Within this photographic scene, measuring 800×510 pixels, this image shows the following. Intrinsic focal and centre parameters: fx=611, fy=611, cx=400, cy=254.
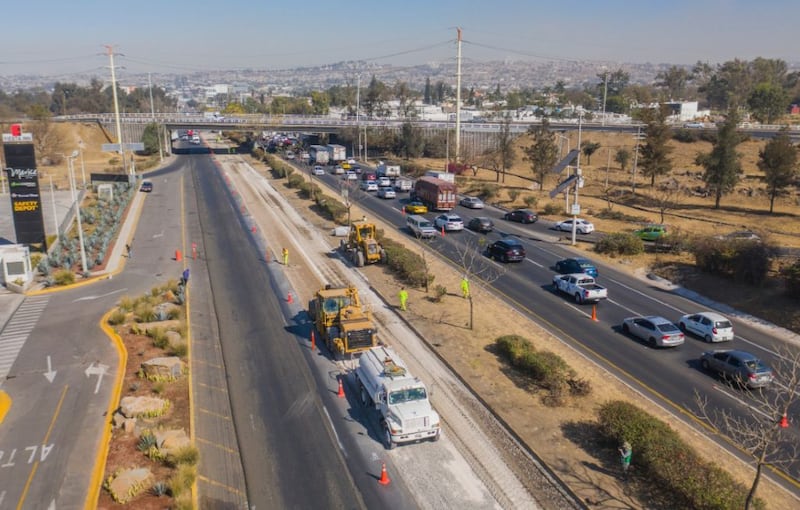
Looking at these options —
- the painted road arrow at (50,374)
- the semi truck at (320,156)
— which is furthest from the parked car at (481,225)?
the semi truck at (320,156)

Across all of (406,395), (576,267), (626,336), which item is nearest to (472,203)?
(576,267)

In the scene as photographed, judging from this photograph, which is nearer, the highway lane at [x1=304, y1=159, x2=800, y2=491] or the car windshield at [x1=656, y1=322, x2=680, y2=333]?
the highway lane at [x1=304, y1=159, x2=800, y2=491]

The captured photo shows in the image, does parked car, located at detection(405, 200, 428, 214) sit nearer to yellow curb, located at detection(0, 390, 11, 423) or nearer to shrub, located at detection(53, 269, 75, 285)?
shrub, located at detection(53, 269, 75, 285)

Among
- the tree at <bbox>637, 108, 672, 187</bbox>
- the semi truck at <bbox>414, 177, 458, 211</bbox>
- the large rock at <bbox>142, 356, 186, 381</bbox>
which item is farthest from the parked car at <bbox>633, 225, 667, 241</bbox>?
the large rock at <bbox>142, 356, 186, 381</bbox>

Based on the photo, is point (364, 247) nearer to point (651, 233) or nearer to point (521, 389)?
point (521, 389)

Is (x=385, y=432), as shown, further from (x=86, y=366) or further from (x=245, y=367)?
(x=86, y=366)

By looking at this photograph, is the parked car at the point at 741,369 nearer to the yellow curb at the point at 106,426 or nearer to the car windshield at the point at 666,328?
the car windshield at the point at 666,328
